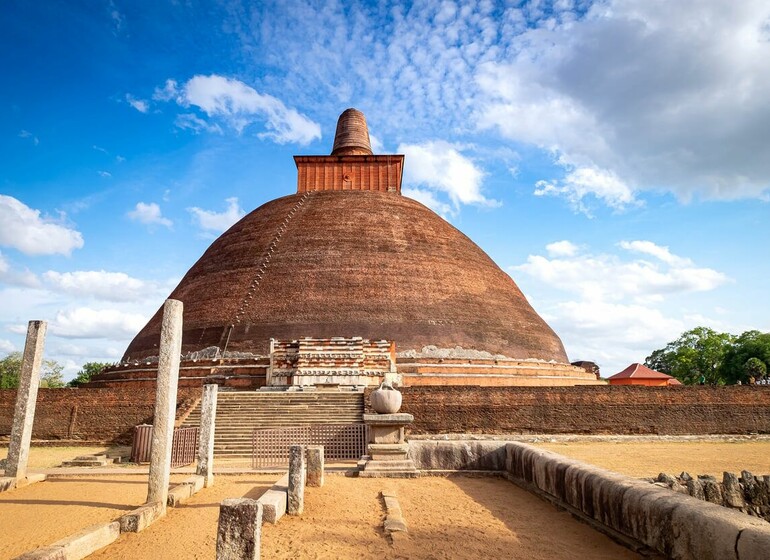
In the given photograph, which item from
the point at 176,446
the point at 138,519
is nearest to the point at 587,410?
the point at 176,446

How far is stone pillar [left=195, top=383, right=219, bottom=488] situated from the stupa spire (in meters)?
19.9

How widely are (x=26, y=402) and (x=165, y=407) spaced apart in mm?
3244

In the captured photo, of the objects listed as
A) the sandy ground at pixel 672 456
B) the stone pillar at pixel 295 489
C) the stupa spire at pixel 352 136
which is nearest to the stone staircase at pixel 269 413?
the sandy ground at pixel 672 456

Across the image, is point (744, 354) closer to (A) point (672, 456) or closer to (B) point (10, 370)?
(A) point (672, 456)

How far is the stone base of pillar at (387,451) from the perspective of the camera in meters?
7.27

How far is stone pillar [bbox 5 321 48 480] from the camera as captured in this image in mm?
7082

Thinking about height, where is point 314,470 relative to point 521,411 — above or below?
below

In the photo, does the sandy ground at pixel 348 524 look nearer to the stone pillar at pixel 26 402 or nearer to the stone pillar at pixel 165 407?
the stone pillar at pixel 165 407

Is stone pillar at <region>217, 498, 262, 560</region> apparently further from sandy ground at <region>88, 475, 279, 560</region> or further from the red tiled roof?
the red tiled roof

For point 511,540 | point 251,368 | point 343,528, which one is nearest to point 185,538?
point 343,528

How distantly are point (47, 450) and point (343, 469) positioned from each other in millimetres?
8915

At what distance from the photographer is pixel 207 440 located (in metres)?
7.60

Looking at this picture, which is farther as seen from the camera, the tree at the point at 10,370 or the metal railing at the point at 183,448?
the tree at the point at 10,370

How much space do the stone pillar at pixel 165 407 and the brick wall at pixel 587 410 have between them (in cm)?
763
